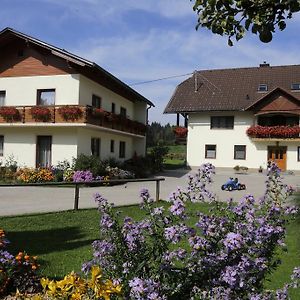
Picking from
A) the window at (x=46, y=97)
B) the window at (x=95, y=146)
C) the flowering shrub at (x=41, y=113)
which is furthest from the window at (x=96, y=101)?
the flowering shrub at (x=41, y=113)

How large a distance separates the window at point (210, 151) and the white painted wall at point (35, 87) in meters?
15.1

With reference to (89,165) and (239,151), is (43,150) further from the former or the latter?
(239,151)

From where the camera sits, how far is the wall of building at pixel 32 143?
2250 centimetres

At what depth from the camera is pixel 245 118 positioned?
34.1 meters

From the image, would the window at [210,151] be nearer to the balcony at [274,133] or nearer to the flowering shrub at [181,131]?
the flowering shrub at [181,131]

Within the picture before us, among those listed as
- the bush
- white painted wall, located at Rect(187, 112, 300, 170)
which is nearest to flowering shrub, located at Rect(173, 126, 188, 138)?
white painted wall, located at Rect(187, 112, 300, 170)

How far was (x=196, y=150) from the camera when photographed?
35125 millimetres

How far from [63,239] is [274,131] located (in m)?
26.2

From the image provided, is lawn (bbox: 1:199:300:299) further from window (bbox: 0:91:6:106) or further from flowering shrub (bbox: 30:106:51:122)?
window (bbox: 0:91:6:106)

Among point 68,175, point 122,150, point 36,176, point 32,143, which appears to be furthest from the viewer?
point 122,150

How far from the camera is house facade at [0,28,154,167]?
21953 millimetres

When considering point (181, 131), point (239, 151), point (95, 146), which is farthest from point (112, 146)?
point (239, 151)

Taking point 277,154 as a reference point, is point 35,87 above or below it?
above

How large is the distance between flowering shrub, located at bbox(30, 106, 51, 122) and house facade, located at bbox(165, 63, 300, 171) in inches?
606
